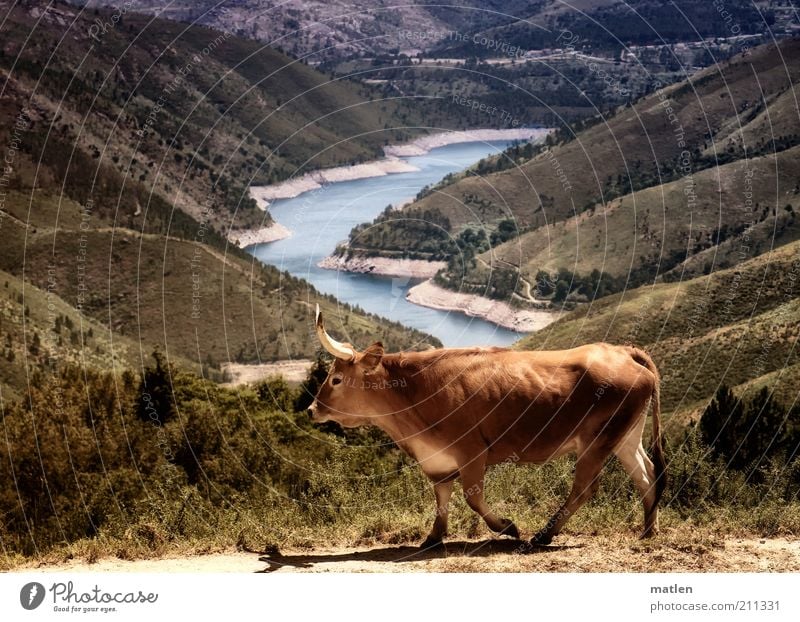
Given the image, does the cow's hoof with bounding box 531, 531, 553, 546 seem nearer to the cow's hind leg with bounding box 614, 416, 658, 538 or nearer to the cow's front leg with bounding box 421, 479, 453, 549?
the cow's front leg with bounding box 421, 479, 453, 549

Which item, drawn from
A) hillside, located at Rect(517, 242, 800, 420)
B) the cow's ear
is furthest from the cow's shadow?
hillside, located at Rect(517, 242, 800, 420)

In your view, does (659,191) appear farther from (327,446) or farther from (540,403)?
(540,403)

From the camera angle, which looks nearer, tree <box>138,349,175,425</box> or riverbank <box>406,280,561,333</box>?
tree <box>138,349,175,425</box>

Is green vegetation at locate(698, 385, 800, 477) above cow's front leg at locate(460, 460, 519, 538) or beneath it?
beneath

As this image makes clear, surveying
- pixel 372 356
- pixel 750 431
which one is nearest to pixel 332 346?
pixel 372 356

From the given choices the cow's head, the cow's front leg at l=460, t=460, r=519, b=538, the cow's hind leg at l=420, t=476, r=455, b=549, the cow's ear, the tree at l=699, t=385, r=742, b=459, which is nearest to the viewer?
the cow's front leg at l=460, t=460, r=519, b=538

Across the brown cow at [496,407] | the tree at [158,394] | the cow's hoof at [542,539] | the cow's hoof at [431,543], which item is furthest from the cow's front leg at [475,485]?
the tree at [158,394]

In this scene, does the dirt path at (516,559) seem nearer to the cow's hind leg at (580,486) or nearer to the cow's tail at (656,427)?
the cow's hind leg at (580,486)
